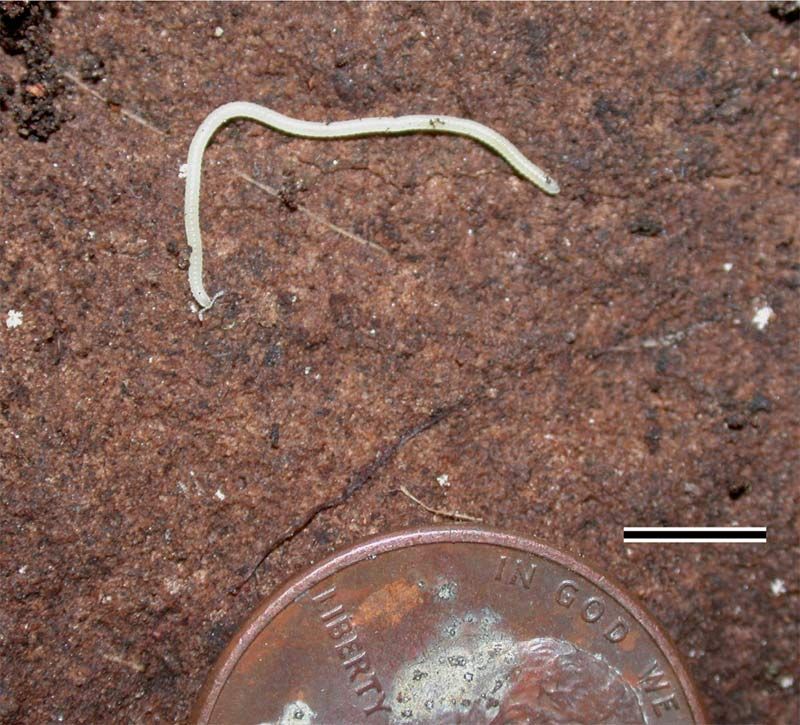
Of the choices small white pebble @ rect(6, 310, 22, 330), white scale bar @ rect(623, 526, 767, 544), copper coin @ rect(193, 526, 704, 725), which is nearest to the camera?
copper coin @ rect(193, 526, 704, 725)

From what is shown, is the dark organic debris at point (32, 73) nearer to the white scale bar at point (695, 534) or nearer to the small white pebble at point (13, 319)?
the small white pebble at point (13, 319)

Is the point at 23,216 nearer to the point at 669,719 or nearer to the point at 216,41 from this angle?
the point at 216,41

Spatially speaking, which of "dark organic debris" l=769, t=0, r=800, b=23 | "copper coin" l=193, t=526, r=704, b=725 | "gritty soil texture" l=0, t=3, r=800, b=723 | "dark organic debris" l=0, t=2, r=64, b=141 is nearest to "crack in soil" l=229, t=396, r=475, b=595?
"gritty soil texture" l=0, t=3, r=800, b=723

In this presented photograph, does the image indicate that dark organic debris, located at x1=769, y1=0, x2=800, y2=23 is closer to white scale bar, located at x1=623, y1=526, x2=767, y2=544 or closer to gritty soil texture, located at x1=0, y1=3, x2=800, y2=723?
gritty soil texture, located at x1=0, y1=3, x2=800, y2=723

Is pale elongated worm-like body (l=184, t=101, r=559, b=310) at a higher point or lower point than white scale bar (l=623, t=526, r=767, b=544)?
higher

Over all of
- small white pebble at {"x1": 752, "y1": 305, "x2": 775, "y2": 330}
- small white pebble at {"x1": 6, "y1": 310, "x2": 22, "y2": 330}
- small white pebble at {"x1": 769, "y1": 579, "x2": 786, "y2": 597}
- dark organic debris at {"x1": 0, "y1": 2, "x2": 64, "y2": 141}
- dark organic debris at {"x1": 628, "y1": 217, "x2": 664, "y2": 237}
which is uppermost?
dark organic debris at {"x1": 0, "y1": 2, "x2": 64, "y2": 141}

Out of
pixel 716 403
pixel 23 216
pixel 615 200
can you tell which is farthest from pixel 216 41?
pixel 716 403
